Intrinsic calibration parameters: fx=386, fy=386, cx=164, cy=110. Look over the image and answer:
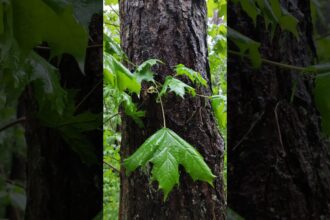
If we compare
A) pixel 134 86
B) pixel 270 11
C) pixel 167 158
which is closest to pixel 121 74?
pixel 134 86

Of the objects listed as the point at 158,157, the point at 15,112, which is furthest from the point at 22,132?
the point at 158,157

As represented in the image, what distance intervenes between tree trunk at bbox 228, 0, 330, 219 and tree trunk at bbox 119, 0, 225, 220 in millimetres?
322

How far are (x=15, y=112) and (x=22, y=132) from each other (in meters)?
0.02

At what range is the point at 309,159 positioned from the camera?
1.30 ft

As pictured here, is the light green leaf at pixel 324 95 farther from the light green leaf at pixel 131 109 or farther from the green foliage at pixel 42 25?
the light green leaf at pixel 131 109

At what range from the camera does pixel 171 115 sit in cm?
A: 74

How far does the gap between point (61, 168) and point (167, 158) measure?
0.81 ft

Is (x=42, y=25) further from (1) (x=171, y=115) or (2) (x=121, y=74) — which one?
(1) (x=171, y=115)

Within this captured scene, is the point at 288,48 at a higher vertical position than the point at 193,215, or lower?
higher

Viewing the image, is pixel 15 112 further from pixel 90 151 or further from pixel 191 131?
pixel 191 131

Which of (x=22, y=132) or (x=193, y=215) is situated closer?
(x=22, y=132)

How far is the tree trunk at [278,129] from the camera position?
15.4 inches

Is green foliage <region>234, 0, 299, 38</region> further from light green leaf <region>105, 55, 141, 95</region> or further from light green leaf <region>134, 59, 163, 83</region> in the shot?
light green leaf <region>134, 59, 163, 83</region>

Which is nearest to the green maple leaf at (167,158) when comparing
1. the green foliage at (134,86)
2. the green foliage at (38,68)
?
the green foliage at (134,86)
